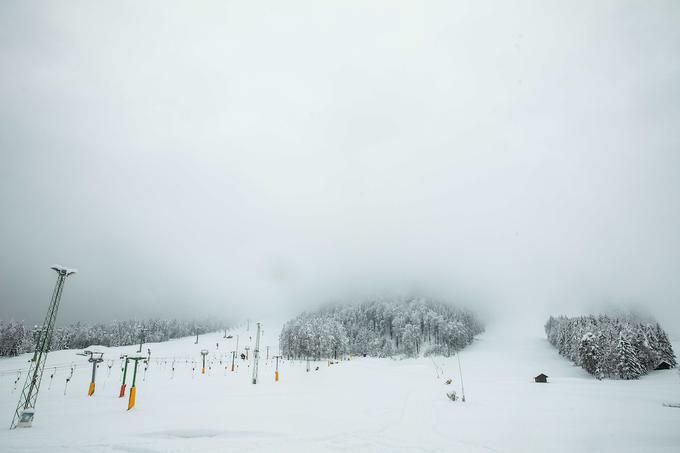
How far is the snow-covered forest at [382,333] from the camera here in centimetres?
10512

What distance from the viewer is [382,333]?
161 m

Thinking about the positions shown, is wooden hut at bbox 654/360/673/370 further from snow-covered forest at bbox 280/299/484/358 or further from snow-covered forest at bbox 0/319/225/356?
snow-covered forest at bbox 0/319/225/356

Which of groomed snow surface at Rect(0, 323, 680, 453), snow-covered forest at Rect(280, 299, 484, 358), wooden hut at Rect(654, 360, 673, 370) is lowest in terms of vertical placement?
wooden hut at Rect(654, 360, 673, 370)

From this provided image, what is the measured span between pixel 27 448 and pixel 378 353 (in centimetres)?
12349

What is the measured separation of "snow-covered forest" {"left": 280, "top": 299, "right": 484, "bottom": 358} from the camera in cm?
10512

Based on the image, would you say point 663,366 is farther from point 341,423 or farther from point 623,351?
point 341,423

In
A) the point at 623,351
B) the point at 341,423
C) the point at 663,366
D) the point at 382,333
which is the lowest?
the point at 663,366

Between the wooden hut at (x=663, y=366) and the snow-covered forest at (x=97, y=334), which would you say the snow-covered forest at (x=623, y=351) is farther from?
the snow-covered forest at (x=97, y=334)

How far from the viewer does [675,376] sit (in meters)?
59.7

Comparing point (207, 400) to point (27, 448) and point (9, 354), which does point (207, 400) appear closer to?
point (27, 448)

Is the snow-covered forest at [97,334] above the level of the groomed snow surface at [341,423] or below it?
above

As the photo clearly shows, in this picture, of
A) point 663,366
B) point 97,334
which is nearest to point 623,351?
point 663,366

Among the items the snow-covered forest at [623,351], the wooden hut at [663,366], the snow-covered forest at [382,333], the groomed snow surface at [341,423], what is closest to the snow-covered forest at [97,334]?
the snow-covered forest at [382,333]

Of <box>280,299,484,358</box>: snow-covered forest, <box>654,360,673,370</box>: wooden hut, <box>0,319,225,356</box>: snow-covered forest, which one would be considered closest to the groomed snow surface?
<box>654,360,673,370</box>: wooden hut
